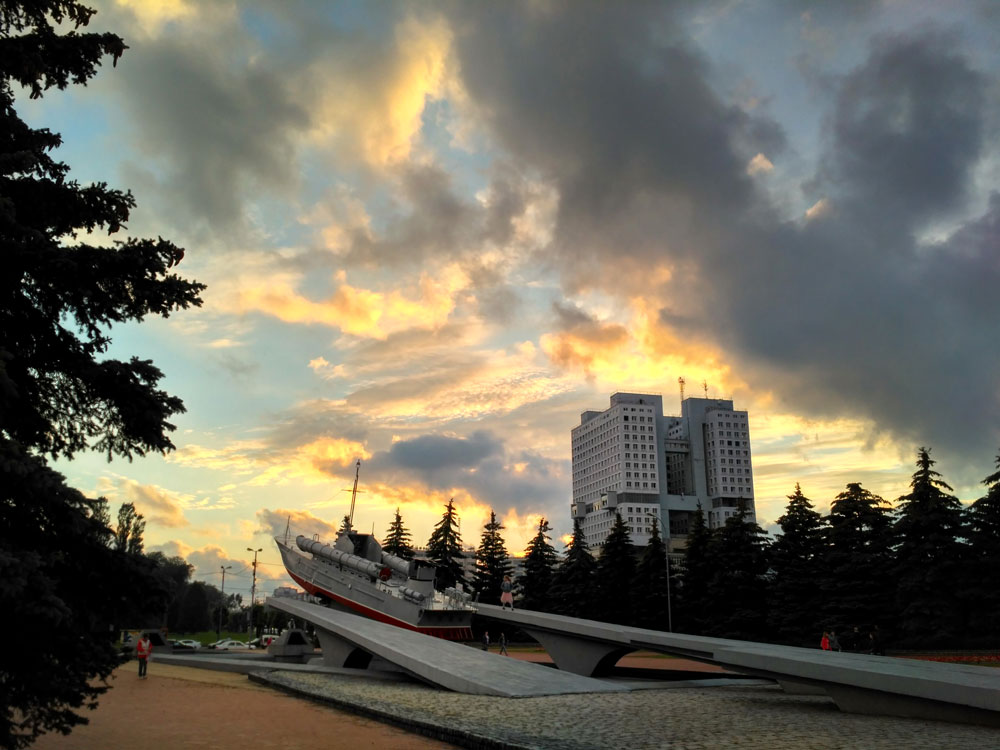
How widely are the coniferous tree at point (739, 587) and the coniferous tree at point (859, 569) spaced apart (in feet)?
12.6

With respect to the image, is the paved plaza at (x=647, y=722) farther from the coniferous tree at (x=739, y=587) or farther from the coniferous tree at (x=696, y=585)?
the coniferous tree at (x=696, y=585)

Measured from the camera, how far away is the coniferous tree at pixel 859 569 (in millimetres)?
28125

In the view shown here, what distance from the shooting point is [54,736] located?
365 inches

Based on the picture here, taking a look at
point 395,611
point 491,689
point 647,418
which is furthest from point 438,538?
point 647,418

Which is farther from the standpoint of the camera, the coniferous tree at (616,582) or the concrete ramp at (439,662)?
the coniferous tree at (616,582)

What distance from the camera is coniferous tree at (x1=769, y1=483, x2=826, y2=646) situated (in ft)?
100

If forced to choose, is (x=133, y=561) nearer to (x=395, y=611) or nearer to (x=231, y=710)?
(x=231, y=710)

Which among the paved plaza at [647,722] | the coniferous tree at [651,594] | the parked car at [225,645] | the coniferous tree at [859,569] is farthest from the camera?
the coniferous tree at [651,594]

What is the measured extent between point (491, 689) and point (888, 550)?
21.9 m

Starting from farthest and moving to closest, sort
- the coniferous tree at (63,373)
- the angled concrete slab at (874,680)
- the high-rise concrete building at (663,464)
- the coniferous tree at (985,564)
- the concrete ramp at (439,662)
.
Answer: the high-rise concrete building at (663,464), the coniferous tree at (985,564), the concrete ramp at (439,662), the angled concrete slab at (874,680), the coniferous tree at (63,373)

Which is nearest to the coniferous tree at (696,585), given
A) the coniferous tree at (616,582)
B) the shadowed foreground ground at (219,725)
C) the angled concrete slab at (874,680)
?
the coniferous tree at (616,582)

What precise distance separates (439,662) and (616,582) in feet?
87.5

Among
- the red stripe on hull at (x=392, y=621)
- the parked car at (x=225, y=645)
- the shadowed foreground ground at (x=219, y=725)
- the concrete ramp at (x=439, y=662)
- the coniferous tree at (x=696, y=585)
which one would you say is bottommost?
the parked car at (x=225, y=645)

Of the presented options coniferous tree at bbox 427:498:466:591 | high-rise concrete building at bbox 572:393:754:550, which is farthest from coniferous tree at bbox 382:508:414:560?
high-rise concrete building at bbox 572:393:754:550
